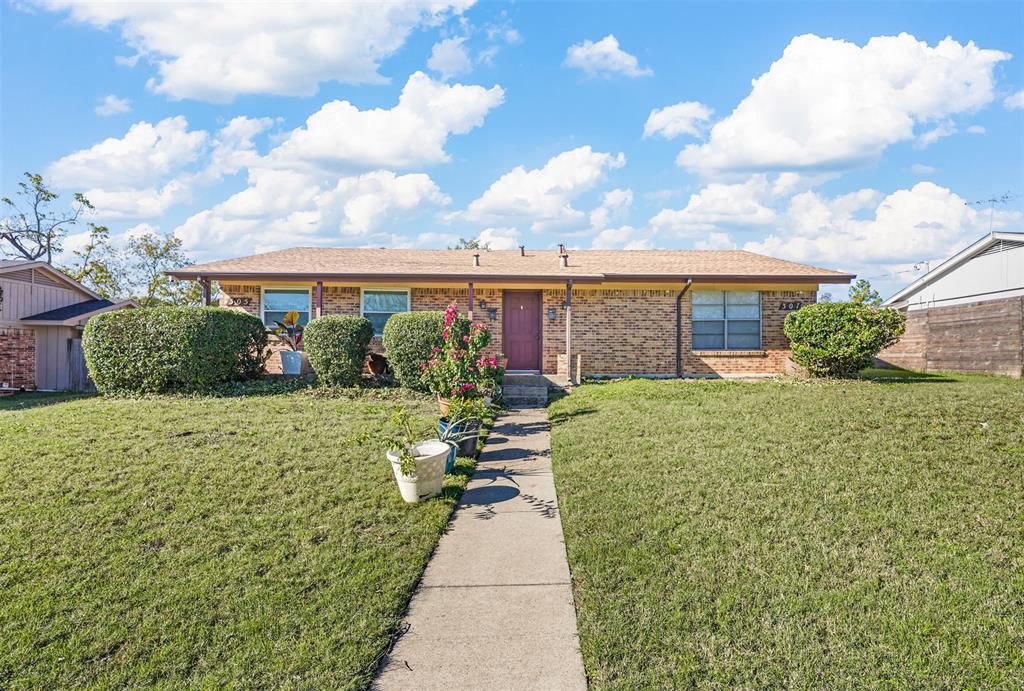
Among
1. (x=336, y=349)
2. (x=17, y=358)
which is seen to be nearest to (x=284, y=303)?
(x=336, y=349)

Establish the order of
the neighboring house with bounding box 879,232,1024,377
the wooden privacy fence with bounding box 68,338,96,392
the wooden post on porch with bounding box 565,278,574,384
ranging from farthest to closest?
1. the wooden privacy fence with bounding box 68,338,96,392
2. the wooden post on porch with bounding box 565,278,574,384
3. the neighboring house with bounding box 879,232,1024,377

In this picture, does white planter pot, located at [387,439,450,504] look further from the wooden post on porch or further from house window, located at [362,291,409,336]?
house window, located at [362,291,409,336]

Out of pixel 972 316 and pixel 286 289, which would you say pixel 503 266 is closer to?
pixel 286 289

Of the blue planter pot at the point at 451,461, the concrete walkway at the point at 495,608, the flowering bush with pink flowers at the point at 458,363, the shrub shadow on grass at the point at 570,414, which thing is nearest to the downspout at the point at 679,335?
the shrub shadow on grass at the point at 570,414

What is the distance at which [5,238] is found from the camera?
2614 cm

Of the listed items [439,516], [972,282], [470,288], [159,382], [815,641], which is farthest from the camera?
[972,282]

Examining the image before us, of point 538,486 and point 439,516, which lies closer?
point 439,516

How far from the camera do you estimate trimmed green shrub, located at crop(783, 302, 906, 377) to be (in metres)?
12.5

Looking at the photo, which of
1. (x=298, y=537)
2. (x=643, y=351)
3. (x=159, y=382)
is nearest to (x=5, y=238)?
(x=159, y=382)

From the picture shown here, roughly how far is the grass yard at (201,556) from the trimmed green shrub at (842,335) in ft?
33.3

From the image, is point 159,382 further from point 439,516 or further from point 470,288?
point 439,516

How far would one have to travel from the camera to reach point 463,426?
7.46 metres

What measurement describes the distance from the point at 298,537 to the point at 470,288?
32.4ft

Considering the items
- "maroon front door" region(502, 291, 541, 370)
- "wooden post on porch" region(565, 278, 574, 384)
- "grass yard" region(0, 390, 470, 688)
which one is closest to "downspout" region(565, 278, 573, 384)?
"wooden post on porch" region(565, 278, 574, 384)
